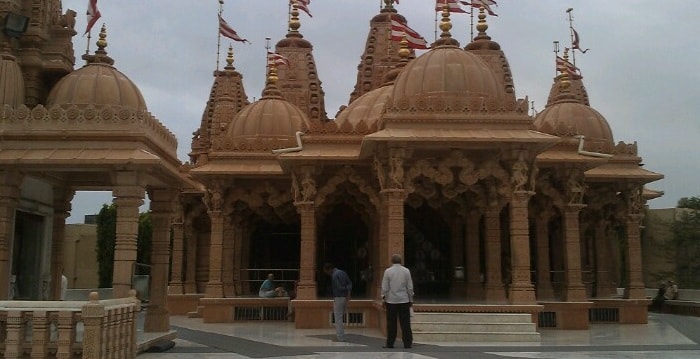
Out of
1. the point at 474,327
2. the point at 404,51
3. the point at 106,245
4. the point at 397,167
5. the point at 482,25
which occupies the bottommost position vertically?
A: the point at 474,327

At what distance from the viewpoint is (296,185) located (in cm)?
1625

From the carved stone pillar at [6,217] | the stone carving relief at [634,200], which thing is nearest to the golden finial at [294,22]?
the stone carving relief at [634,200]

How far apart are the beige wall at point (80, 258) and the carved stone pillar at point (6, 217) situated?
2631 centimetres

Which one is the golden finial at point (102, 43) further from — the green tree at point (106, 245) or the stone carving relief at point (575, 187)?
the green tree at point (106, 245)

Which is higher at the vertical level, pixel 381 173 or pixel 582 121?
pixel 582 121

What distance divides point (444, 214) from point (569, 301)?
4179 mm

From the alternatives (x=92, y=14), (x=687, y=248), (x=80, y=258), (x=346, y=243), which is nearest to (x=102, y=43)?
(x=92, y=14)

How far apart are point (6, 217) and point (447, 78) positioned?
874 cm

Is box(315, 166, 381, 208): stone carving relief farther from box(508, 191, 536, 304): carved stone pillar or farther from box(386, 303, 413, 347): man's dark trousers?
box(386, 303, 413, 347): man's dark trousers

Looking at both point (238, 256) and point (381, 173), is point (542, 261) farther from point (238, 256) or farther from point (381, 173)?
point (238, 256)

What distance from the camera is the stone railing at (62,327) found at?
8.02 metres

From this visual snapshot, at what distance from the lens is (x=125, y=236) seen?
10.8 metres

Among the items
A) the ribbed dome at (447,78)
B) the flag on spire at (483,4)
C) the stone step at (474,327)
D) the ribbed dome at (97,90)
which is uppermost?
the flag on spire at (483,4)

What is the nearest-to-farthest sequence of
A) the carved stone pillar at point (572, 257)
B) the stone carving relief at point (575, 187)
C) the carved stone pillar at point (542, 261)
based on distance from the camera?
the carved stone pillar at point (572, 257)
the stone carving relief at point (575, 187)
the carved stone pillar at point (542, 261)
